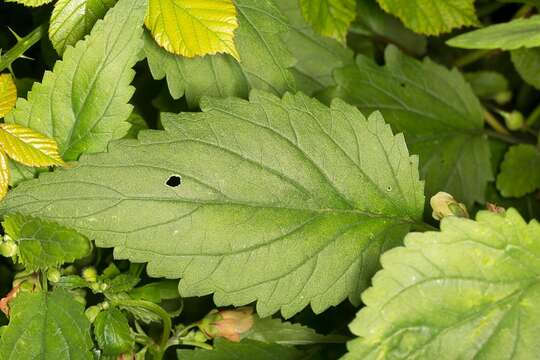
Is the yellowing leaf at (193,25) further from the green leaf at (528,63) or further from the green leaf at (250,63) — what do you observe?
the green leaf at (528,63)

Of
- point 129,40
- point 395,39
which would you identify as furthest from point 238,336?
point 395,39

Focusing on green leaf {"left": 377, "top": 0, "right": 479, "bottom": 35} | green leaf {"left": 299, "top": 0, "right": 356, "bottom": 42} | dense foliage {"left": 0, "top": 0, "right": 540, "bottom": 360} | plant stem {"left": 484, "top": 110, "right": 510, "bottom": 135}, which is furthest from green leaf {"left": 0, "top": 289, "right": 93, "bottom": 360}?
plant stem {"left": 484, "top": 110, "right": 510, "bottom": 135}

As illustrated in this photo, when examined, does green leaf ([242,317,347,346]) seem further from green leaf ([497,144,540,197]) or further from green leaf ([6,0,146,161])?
green leaf ([497,144,540,197])

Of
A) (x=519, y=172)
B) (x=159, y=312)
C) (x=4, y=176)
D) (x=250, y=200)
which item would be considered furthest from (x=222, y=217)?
(x=519, y=172)

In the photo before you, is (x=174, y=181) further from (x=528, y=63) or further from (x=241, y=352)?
(x=528, y=63)

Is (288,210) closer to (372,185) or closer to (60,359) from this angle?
(372,185)

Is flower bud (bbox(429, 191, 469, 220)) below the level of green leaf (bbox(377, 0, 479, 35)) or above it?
below

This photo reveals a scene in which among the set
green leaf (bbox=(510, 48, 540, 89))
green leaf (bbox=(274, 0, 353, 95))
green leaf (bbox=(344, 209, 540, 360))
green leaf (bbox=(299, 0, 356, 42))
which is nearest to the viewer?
green leaf (bbox=(344, 209, 540, 360))

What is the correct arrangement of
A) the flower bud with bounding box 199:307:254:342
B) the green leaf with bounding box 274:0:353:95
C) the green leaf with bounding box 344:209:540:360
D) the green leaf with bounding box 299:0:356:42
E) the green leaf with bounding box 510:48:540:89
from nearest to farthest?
1. the green leaf with bounding box 344:209:540:360
2. the flower bud with bounding box 199:307:254:342
3. the green leaf with bounding box 299:0:356:42
4. the green leaf with bounding box 274:0:353:95
5. the green leaf with bounding box 510:48:540:89
